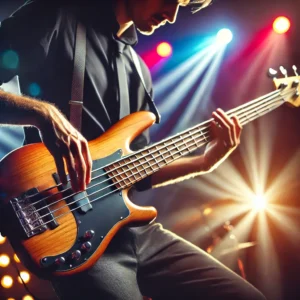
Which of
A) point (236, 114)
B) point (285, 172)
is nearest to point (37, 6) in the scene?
point (236, 114)

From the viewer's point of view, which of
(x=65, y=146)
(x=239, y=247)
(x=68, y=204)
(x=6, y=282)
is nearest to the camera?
(x=65, y=146)

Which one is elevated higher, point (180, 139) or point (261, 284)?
point (180, 139)

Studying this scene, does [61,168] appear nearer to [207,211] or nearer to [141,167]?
[141,167]

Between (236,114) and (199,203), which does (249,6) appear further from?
(199,203)

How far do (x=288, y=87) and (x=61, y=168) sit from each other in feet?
5.29

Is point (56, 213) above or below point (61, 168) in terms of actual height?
below

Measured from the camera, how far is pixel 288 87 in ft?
6.66

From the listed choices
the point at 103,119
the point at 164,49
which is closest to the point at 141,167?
the point at 103,119

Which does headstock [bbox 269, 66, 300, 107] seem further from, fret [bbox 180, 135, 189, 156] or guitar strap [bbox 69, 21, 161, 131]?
guitar strap [bbox 69, 21, 161, 131]

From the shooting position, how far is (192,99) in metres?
3.19

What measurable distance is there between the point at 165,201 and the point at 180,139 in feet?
6.39

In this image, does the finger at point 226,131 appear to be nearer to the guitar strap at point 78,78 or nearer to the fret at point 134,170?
the fret at point 134,170

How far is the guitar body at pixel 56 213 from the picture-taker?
102 cm

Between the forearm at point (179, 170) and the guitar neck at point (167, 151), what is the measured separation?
14 centimetres
